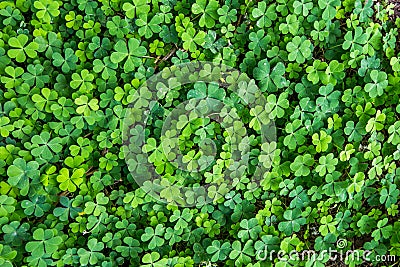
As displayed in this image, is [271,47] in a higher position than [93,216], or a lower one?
higher

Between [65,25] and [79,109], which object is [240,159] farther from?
[65,25]

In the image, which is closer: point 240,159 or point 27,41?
point 27,41

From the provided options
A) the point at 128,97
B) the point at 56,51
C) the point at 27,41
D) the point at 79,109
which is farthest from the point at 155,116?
the point at 27,41

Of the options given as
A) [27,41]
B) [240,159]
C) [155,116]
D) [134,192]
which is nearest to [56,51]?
[27,41]

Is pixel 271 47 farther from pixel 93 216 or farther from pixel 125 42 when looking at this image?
pixel 93 216

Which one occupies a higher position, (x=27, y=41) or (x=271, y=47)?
(x=271, y=47)

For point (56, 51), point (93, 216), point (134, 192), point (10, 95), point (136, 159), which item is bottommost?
point (93, 216)
